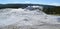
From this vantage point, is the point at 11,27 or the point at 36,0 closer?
the point at 11,27

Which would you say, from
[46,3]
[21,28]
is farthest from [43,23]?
[46,3]

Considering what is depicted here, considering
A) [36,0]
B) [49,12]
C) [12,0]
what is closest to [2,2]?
[12,0]

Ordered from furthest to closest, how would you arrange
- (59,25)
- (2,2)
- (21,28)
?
1. (2,2)
2. (59,25)
3. (21,28)

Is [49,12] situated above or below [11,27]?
below

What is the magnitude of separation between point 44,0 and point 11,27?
5.42 feet

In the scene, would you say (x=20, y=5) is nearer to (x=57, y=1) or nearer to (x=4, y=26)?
(x=57, y=1)

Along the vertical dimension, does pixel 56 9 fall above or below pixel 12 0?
below

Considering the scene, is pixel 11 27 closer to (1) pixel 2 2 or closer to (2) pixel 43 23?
(2) pixel 43 23

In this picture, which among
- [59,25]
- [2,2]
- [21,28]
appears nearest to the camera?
[21,28]

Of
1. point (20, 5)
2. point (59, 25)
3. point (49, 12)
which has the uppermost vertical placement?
point (59, 25)

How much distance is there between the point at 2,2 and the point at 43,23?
161 centimetres

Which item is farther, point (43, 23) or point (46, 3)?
point (46, 3)

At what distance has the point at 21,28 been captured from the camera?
970mm

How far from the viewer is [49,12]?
258 centimetres
